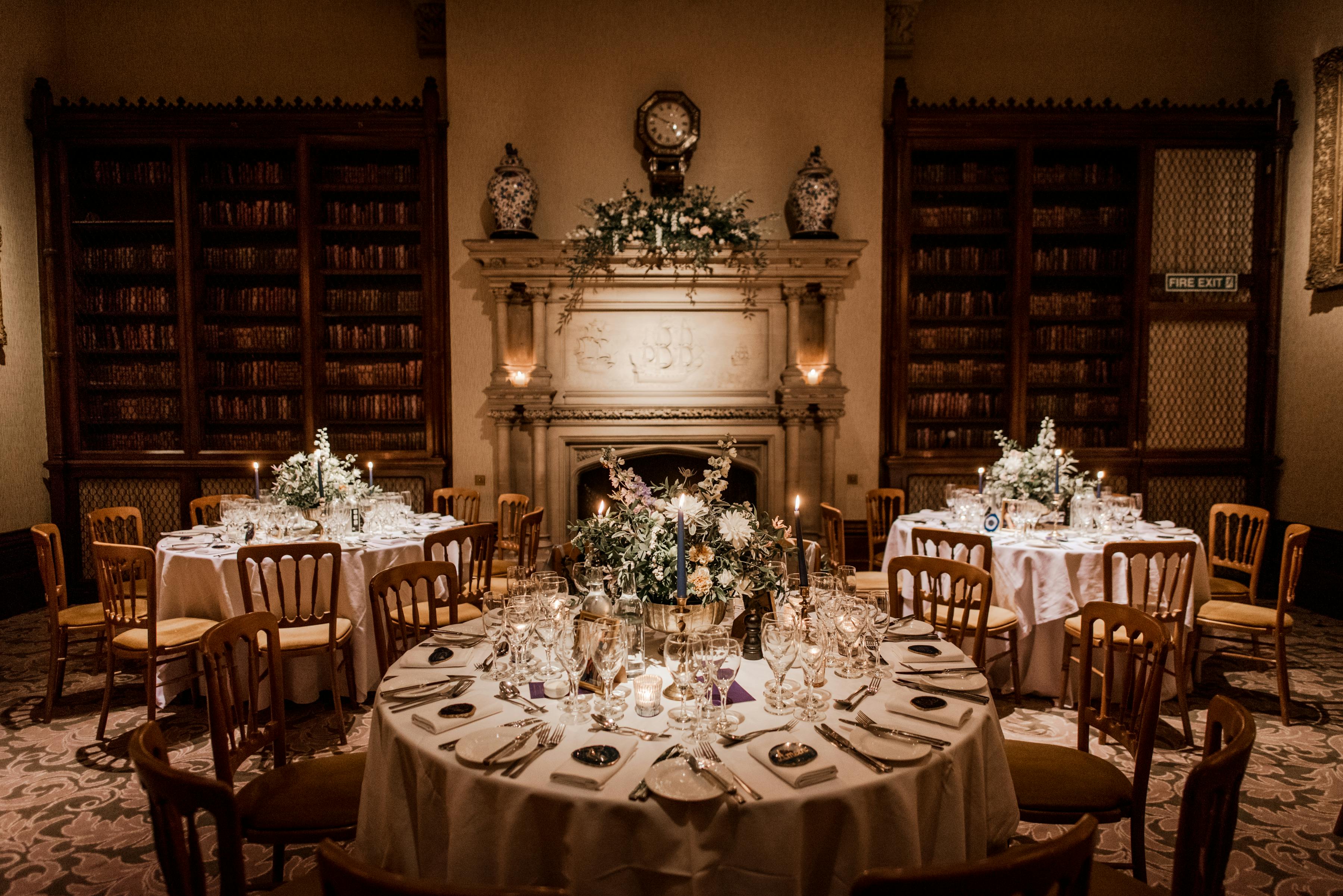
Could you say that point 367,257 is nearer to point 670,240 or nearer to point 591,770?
point 670,240

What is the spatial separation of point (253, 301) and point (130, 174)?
1369 millimetres

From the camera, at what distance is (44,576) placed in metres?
3.52

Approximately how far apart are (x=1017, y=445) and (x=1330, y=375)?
2.22 metres

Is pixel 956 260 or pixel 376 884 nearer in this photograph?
pixel 376 884

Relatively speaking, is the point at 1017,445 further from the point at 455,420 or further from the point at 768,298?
the point at 455,420

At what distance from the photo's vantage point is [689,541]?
207 cm

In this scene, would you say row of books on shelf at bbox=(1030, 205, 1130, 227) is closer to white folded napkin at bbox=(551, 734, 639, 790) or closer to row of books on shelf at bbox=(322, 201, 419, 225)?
row of books on shelf at bbox=(322, 201, 419, 225)

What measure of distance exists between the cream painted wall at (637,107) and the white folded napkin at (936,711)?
458cm

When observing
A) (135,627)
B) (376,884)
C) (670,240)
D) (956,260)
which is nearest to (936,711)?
(376,884)

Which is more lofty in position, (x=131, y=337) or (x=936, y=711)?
(x=131, y=337)

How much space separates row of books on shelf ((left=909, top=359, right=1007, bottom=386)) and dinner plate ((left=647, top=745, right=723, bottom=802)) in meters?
5.22

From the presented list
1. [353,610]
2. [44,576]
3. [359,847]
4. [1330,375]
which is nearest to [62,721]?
[44,576]

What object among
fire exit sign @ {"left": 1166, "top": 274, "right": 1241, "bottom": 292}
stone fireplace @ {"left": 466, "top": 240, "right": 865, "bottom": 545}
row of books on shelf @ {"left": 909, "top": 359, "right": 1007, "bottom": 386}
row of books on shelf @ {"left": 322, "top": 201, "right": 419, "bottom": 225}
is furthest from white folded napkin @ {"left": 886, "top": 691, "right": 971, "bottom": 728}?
fire exit sign @ {"left": 1166, "top": 274, "right": 1241, "bottom": 292}

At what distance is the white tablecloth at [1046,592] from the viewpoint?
3621mm
